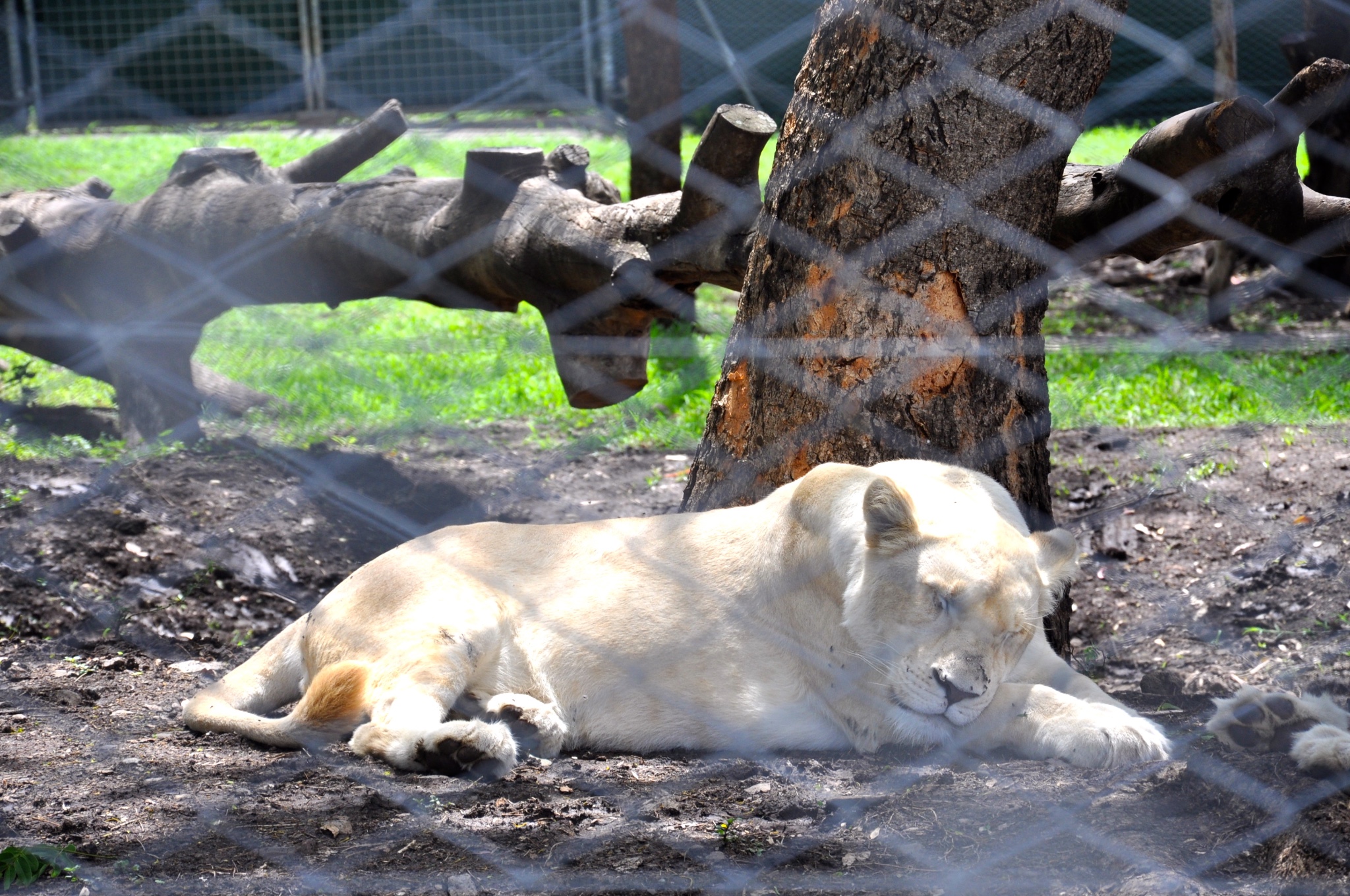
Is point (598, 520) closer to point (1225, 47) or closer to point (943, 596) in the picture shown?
point (943, 596)

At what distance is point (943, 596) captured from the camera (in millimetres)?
2277

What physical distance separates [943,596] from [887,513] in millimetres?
187

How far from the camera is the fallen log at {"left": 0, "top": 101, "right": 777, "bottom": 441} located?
139 inches

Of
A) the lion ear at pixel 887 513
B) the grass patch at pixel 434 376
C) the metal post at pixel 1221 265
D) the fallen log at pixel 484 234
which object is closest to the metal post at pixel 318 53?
the grass patch at pixel 434 376

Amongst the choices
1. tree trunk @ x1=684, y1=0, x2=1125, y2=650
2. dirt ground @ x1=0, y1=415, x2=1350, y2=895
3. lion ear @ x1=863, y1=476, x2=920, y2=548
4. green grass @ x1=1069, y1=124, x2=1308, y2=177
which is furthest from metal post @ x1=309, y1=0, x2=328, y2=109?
lion ear @ x1=863, y1=476, x2=920, y2=548

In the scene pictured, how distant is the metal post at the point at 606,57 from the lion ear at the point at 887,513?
24.8ft

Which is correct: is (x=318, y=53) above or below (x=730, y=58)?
below

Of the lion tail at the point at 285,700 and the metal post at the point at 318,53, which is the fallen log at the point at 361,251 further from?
the metal post at the point at 318,53

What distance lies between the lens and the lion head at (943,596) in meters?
2.27

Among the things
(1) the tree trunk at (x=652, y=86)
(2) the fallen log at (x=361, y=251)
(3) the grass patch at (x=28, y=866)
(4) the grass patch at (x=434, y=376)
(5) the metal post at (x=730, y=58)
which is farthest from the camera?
(1) the tree trunk at (x=652, y=86)

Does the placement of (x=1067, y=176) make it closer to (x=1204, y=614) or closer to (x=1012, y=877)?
(x=1204, y=614)

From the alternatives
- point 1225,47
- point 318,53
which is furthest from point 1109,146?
point 318,53

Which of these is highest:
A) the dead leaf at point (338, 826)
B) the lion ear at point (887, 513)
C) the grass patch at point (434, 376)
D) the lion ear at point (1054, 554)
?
the lion ear at point (887, 513)

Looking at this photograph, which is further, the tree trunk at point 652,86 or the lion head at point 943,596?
the tree trunk at point 652,86
